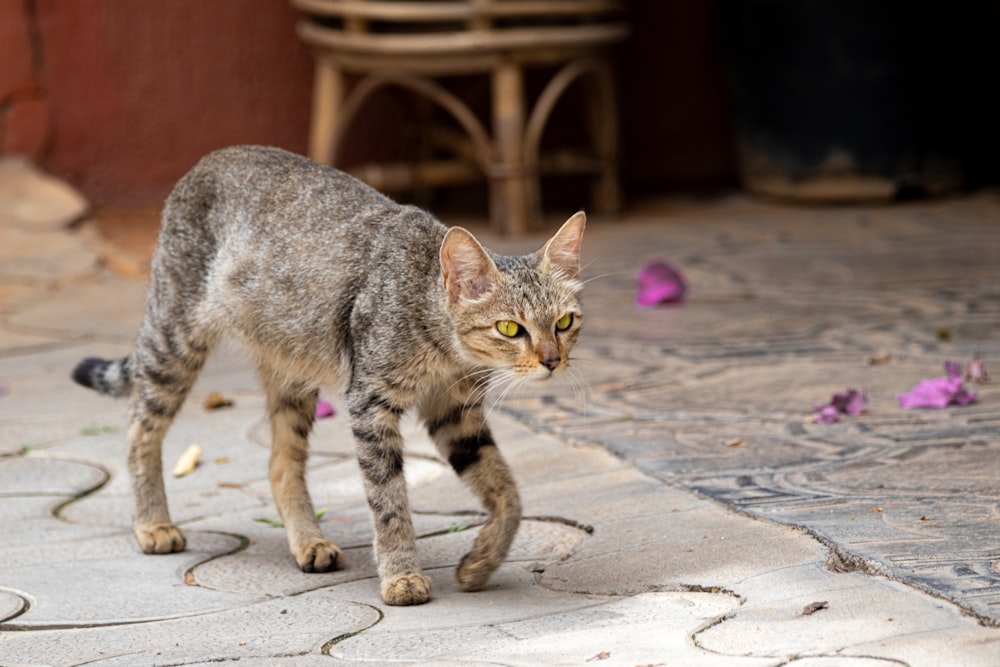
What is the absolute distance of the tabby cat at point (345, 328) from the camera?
3635 millimetres

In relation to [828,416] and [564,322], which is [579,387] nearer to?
[828,416]

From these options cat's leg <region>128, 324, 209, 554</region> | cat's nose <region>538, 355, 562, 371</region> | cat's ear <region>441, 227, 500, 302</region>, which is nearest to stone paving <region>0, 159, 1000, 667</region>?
cat's leg <region>128, 324, 209, 554</region>

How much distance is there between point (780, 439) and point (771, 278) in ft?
8.91

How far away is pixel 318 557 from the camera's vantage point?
12.7 feet

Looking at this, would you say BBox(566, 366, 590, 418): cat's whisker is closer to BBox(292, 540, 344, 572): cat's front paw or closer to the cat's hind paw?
BBox(292, 540, 344, 572): cat's front paw

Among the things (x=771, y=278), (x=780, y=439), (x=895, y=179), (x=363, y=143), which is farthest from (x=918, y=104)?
(x=780, y=439)

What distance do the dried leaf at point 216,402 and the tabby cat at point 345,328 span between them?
939 mm

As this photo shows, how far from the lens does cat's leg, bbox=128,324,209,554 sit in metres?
4.16

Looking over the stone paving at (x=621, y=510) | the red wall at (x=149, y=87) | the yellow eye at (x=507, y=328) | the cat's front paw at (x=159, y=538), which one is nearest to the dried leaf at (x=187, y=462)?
the stone paving at (x=621, y=510)

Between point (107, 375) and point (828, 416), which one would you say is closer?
point (107, 375)

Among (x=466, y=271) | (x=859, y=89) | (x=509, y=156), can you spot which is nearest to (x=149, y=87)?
(x=509, y=156)

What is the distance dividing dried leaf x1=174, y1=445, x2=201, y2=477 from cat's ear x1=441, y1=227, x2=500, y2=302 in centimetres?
148

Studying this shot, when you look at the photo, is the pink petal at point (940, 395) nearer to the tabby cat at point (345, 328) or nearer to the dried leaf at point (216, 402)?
the tabby cat at point (345, 328)

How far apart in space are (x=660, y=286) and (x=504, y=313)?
10.1 ft
